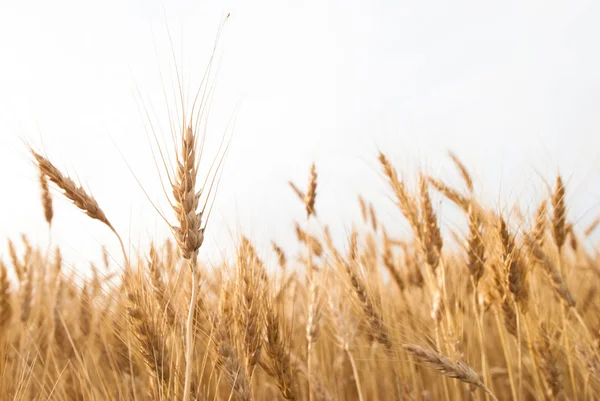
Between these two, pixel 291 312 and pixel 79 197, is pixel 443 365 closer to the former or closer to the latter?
pixel 291 312

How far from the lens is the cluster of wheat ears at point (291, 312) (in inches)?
49.4

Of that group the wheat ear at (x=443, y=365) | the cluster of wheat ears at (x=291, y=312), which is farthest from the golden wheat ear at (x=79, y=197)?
the wheat ear at (x=443, y=365)

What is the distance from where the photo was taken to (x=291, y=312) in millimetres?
1981

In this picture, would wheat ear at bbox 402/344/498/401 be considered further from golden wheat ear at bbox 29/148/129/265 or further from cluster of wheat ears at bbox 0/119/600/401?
golden wheat ear at bbox 29/148/129/265

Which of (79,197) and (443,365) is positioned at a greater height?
(79,197)

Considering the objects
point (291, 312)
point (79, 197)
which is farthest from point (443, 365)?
point (79, 197)

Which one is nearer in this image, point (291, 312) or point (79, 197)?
point (79, 197)

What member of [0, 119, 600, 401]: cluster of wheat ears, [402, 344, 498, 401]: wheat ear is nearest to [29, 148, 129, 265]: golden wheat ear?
[0, 119, 600, 401]: cluster of wheat ears

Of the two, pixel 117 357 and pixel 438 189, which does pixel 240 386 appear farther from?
pixel 438 189

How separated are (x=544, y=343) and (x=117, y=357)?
5.58 ft

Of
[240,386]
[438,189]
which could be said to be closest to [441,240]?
[438,189]

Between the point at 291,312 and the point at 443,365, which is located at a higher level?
the point at 291,312

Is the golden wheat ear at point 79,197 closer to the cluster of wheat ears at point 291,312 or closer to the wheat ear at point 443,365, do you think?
the cluster of wheat ears at point 291,312

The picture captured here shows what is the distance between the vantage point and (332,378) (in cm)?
224
